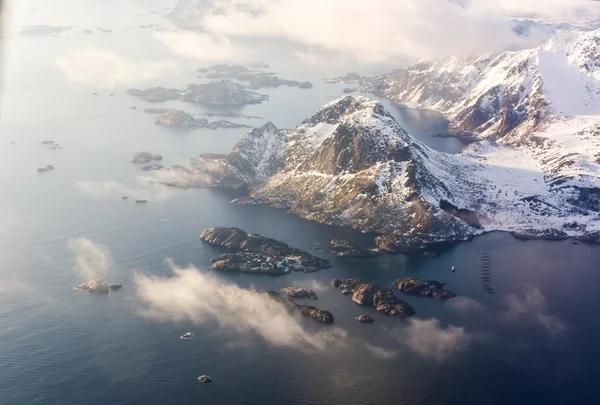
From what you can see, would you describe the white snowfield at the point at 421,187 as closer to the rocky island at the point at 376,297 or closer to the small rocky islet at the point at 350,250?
the small rocky islet at the point at 350,250

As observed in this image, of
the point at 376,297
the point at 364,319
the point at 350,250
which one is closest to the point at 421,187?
the point at 350,250

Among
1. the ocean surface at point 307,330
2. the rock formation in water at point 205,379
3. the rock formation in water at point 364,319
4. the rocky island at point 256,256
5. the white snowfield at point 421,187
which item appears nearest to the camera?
the ocean surface at point 307,330

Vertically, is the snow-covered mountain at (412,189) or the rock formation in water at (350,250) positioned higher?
the snow-covered mountain at (412,189)

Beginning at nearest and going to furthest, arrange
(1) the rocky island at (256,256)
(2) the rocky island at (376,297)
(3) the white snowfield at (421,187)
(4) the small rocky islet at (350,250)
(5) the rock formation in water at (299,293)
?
(2) the rocky island at (376,297) < (5) the rock formation in water at (299,293) < (1) the rocky island at (256,256) < (4) the small rocky islet at (350,250) < (3) the white snowfield at (421,187)

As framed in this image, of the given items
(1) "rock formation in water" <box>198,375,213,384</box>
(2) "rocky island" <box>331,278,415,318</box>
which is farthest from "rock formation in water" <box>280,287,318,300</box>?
(1) "rock formation in water" <box>198,375,213,384</box>

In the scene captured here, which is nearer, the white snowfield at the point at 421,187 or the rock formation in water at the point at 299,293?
the rock formation in water at the point at 299,293

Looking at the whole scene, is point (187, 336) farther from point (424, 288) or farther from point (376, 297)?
point (424, 288)

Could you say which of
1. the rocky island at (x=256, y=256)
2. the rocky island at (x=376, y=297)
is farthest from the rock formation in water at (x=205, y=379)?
the rocky island at (x=256, y=256)
